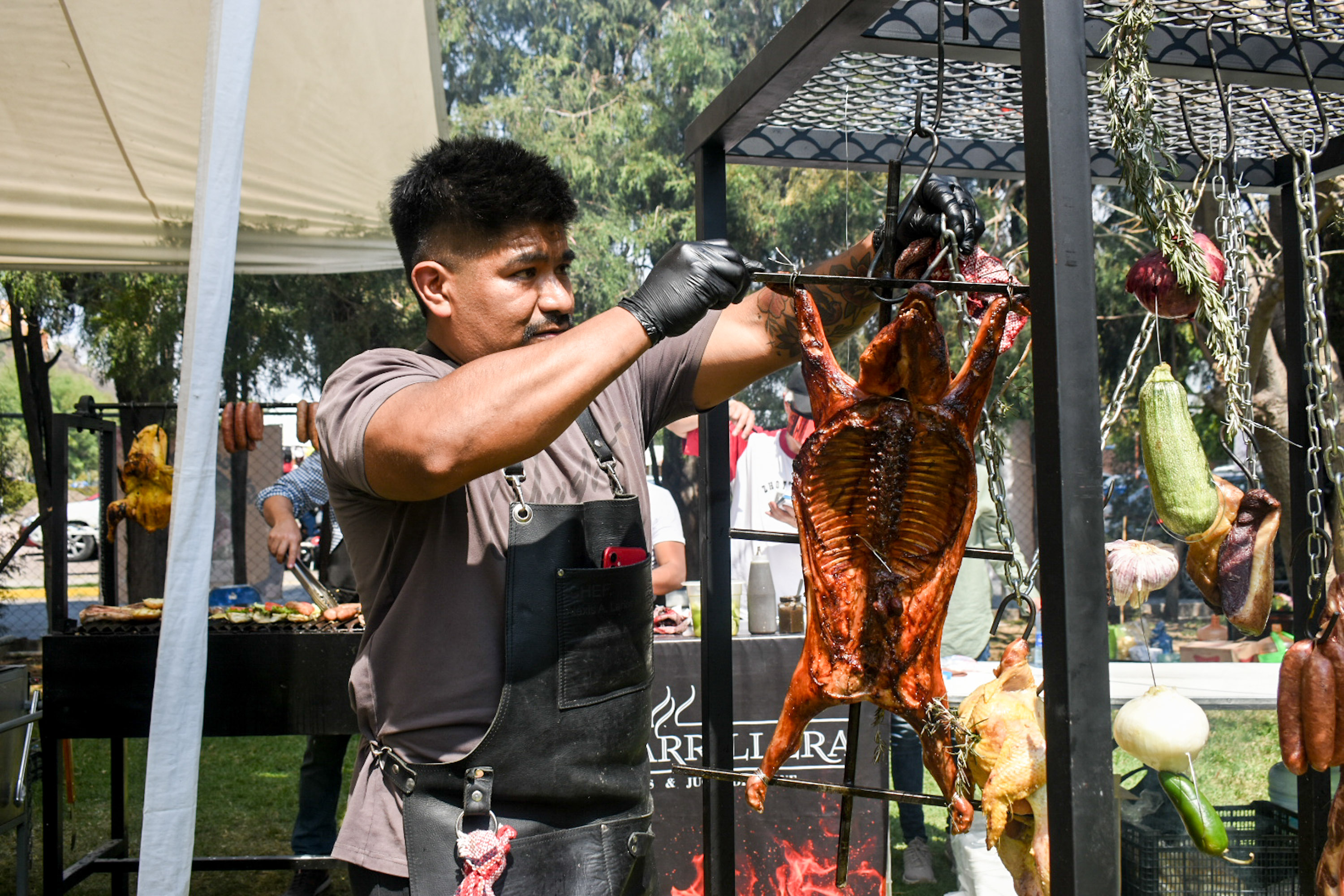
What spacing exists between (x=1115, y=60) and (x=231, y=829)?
242 inches

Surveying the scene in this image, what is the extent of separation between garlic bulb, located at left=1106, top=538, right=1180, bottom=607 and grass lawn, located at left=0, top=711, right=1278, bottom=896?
2418 millimetres

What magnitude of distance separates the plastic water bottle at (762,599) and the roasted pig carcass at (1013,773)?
2.42m

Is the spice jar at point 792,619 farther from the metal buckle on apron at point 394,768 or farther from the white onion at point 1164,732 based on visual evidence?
the metal buckle on apron at point 394,768

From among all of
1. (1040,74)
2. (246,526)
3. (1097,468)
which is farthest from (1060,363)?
(246,526)

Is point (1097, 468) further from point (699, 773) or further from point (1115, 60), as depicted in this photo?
point (699, 773)

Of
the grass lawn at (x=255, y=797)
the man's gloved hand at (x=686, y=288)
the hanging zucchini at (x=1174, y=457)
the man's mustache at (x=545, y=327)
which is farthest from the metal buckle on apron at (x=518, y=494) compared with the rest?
the grass lawn at (x=255, y=797)

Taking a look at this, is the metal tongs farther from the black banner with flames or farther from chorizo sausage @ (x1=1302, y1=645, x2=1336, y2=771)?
chorizo sausage @ (x1=1302, y1=645, x2=1336, y2=771)

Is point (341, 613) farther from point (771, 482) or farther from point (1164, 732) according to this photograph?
point (1164, 732)

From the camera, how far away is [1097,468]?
1120 millimetres

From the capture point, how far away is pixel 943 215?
1.55 meters

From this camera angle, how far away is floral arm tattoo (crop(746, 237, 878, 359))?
6.66ft

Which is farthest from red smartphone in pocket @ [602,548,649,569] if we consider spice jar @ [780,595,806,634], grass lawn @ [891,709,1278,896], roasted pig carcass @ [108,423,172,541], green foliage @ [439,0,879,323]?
green foliage @ [439,0,879,323]

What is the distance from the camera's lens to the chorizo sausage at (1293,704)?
1.93 m

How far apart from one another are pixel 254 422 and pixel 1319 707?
18.2 ft
